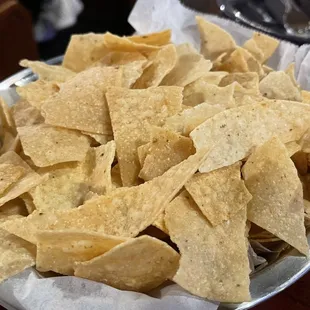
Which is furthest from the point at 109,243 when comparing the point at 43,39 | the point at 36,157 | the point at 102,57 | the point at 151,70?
the point at 43,39

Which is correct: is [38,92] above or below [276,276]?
above

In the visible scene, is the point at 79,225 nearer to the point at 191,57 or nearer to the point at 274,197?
the point at 274,197

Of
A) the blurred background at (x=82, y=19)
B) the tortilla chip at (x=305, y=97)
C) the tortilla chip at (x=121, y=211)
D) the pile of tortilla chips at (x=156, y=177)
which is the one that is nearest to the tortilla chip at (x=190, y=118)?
the pile of tortilla chips at (x=156, y=177)

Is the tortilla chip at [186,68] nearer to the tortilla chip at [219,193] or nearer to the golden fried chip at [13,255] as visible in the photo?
the tortilla chip at [219,193]

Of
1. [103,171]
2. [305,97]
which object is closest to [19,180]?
[103,171]

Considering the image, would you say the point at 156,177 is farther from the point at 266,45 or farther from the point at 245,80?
the point at 266,45

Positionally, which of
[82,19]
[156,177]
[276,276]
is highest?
[156,177]
